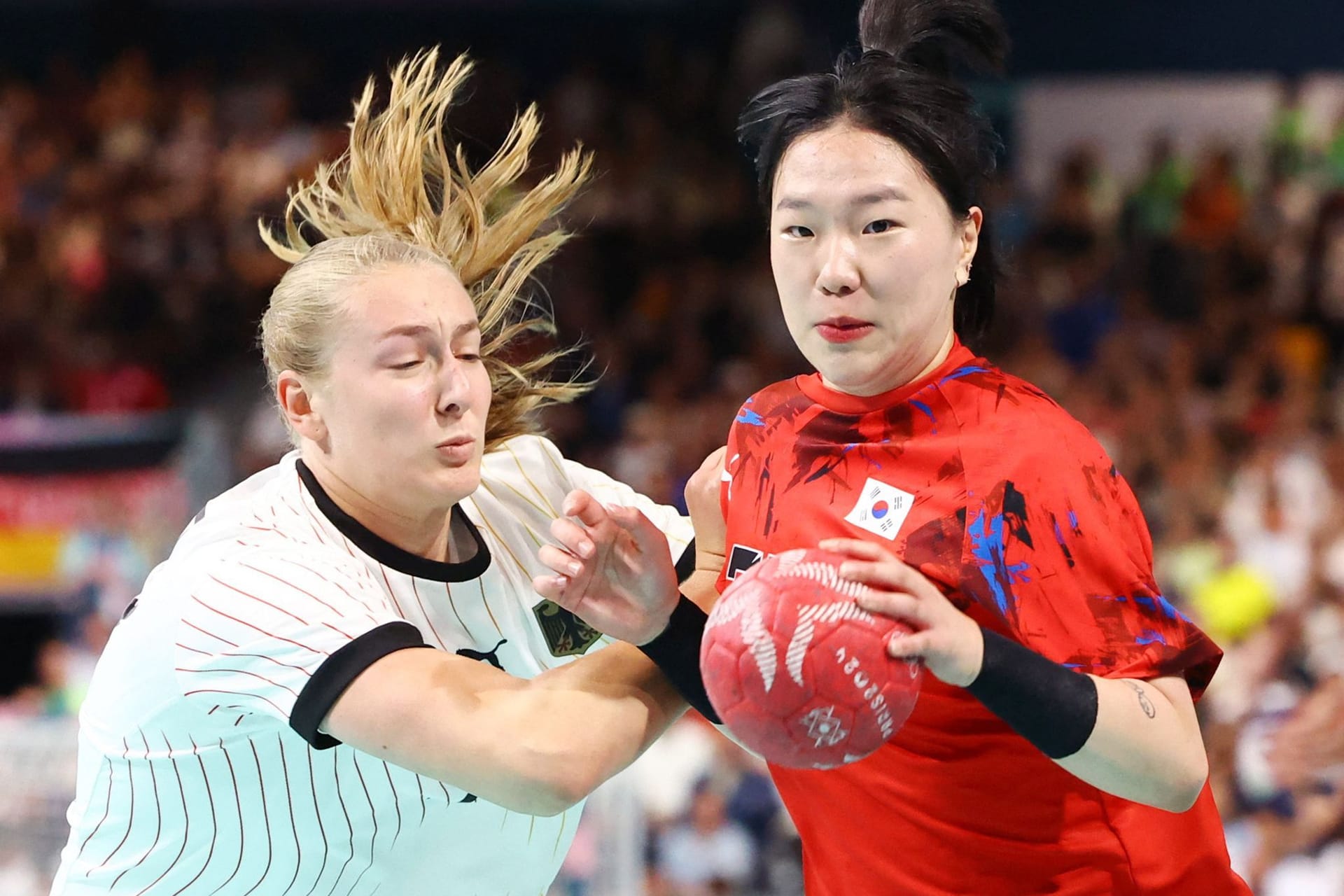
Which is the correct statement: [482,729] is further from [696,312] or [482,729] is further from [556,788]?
[696,312]

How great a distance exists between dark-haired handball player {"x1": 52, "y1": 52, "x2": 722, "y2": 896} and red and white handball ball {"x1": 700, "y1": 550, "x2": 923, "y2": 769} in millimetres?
431

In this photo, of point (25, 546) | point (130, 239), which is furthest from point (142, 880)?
point (130, 239)

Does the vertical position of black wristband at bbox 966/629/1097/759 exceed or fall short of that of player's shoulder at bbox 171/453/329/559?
it falls short

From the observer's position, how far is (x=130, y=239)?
10734 millimetres

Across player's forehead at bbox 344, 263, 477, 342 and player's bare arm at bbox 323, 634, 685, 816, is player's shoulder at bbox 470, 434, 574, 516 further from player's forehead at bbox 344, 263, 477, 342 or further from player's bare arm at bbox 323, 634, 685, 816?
player's bare arm at bbox 323, 634, 685, 816

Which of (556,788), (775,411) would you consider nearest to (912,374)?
(775,411)

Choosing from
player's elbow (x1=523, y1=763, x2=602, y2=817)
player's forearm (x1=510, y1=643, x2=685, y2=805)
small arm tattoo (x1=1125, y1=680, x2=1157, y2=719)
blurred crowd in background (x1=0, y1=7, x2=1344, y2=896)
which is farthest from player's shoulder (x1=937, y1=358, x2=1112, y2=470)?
blurred crowd in background (x1=0, y1=7, x2=1344, y2=896)

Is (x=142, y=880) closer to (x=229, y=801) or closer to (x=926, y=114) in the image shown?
(x=229, y=801)

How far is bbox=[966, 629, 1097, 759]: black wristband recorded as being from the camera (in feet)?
7.05

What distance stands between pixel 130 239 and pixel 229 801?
8706 millimetres

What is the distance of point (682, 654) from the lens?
2.64 m

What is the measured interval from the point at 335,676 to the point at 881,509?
930 mm

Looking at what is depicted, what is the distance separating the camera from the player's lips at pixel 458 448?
273 cm

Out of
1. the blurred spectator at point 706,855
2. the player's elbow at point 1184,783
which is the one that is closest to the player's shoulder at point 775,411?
the player's elbow at point 1184,783
